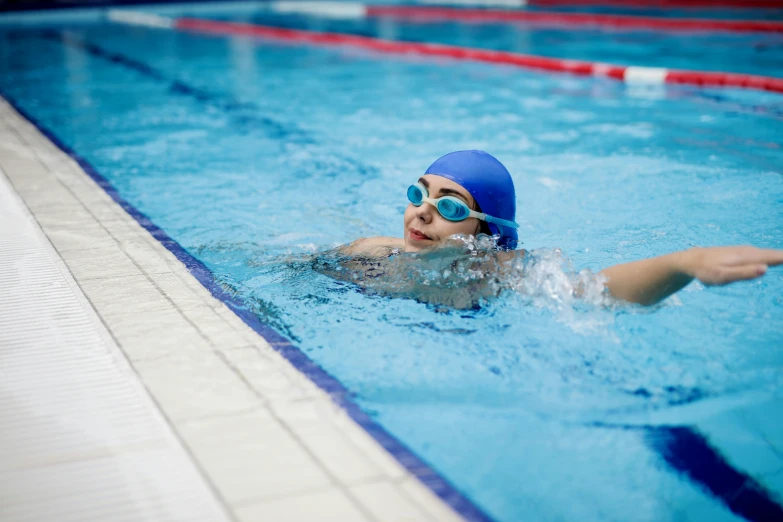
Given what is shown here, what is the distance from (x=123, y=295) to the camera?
110 inches

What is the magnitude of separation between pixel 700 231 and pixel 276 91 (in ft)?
18.4

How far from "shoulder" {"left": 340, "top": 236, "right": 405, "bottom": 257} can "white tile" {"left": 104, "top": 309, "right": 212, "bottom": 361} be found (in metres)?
0.92

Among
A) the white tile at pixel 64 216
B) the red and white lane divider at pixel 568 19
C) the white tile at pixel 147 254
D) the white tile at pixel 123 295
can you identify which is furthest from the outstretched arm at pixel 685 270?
the red and white lane divider at pixel 568 19

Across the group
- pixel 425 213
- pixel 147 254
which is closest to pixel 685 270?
pixel 425 213

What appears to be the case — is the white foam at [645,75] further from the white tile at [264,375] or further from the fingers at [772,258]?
the white tile at [264,375]

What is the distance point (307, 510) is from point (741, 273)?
1214mm

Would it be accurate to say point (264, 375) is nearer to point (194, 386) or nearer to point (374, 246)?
point (194, 386)

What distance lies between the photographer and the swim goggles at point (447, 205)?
2859 mm

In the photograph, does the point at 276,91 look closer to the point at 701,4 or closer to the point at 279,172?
the point at 279,172

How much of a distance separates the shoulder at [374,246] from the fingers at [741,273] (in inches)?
56.5

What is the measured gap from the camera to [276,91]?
8562 mm

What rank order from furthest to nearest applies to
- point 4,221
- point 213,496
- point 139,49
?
point 139,49, point 4,221, point 213,496

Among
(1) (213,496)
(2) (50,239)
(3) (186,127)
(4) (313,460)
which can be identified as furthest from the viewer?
(3) (186,127)

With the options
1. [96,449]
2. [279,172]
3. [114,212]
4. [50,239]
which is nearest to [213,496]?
Result: [96,449]
